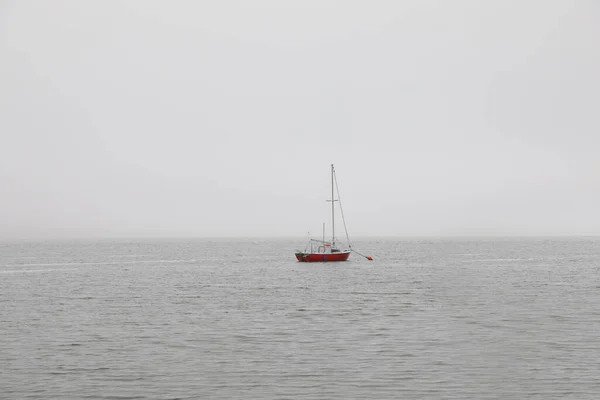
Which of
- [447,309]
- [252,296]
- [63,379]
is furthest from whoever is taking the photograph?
[252,296]

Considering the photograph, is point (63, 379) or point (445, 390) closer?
point (445, 390)

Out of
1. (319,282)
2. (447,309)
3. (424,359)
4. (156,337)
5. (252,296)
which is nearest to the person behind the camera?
(424,359)

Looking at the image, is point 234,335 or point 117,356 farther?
point 234,335

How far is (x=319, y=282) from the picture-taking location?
86.2 m

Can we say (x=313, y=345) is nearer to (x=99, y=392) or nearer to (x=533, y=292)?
(x=99, y=392)

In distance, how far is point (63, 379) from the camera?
30125mm

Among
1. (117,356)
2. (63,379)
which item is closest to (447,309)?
(117,356)

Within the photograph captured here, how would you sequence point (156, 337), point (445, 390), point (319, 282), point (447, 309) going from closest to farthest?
point (445, 390), point (156, 337), point (447, 309), point (319, 282)

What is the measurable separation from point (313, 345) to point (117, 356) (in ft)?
36.1

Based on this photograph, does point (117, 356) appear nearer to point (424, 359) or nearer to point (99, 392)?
point (99, 392)

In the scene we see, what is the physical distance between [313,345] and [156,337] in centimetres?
1054

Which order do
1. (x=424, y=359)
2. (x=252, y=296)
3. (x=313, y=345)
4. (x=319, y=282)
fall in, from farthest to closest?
(x=319, y=282), (x=252, y=296), (x=313, y=345), (x=424, y=359)

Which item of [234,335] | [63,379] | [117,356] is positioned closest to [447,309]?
[234,335]

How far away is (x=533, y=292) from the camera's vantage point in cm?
6981
